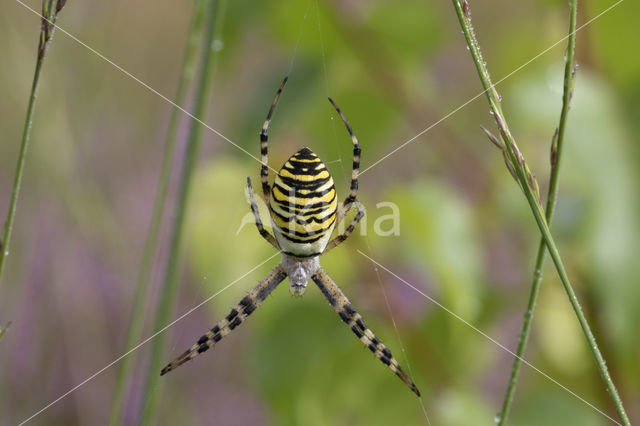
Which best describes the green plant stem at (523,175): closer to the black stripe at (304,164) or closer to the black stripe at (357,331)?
the black stripe at (304,164)

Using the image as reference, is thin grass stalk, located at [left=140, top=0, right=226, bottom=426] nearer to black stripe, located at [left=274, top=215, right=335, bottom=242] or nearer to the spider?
the spider

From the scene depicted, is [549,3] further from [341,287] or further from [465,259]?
[341,287]

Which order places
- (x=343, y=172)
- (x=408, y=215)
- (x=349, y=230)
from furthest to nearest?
(x=343, y=172) < (x=349, y=230) < (x=408, y=215)

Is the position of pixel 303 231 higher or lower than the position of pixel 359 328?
higher

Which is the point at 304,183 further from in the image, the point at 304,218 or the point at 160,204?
the point at 160,204

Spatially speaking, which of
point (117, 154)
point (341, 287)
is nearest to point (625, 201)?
point (341, 287)

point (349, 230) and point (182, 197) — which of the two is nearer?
point (182, 197)

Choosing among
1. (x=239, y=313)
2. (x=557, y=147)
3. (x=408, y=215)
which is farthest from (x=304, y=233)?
(x=557, y=147)

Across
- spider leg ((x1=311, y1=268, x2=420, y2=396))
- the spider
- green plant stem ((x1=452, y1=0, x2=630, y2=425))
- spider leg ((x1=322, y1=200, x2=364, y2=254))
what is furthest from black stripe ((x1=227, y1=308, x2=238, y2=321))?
green plant stem ((x1=452, y1=0, x2=630, y2=425))
